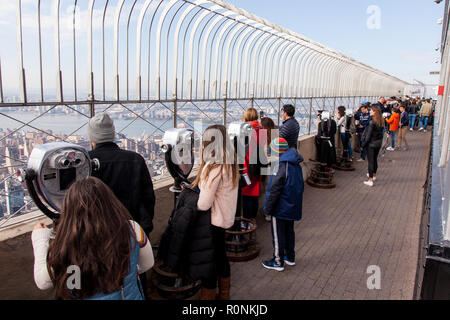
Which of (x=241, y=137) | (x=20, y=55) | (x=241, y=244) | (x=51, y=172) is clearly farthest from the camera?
(x=241, y=137)

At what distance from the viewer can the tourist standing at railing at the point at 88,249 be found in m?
1.61

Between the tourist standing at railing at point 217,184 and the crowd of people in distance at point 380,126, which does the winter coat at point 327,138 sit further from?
the tourist standing at railing at point 217,184

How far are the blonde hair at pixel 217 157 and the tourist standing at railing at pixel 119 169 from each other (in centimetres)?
48

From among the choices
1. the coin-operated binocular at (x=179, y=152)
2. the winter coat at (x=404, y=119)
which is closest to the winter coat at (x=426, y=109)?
the winter coat at (x=404, y=119)

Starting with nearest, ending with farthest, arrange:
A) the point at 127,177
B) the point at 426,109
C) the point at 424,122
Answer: the point at 127,177 → the point at 426,109 → the point at 424,122

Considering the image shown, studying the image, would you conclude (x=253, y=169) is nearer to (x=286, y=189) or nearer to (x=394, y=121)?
(x=286, y=189)

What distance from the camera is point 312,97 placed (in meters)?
9.93

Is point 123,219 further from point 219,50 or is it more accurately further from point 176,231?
point 219,50

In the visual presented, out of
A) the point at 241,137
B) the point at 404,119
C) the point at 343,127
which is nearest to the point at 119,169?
the point at 241,137

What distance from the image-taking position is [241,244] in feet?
Answer: 14.2

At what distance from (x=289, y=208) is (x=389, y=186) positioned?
5526 mm

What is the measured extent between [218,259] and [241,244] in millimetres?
1277

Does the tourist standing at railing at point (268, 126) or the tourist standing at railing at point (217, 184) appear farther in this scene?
the tourist standing at railing at point (268, 126)

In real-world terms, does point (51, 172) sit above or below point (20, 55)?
below
